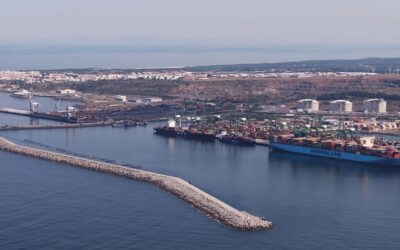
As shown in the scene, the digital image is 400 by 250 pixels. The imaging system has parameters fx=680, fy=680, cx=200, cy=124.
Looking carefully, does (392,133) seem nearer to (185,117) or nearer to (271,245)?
(185,117)

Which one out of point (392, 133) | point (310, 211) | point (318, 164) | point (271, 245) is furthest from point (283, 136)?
point (271, 245)

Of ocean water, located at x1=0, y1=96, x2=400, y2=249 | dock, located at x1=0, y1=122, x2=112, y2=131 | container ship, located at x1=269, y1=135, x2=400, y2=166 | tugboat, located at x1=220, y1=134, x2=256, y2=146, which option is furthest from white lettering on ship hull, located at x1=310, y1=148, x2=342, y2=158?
dock, located at x1=0, y1=122, x2=112, y2=131

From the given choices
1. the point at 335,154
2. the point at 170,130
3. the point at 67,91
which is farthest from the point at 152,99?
the point at 335,154

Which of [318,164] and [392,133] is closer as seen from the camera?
[318,164]

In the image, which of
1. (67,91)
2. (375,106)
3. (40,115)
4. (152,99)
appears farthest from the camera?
(67,91)

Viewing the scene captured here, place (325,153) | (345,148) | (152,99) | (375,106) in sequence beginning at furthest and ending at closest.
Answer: (152,99) < (375,106) < (325,153) < (345,148)

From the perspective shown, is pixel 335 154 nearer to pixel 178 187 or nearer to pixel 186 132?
pixel 186 132
